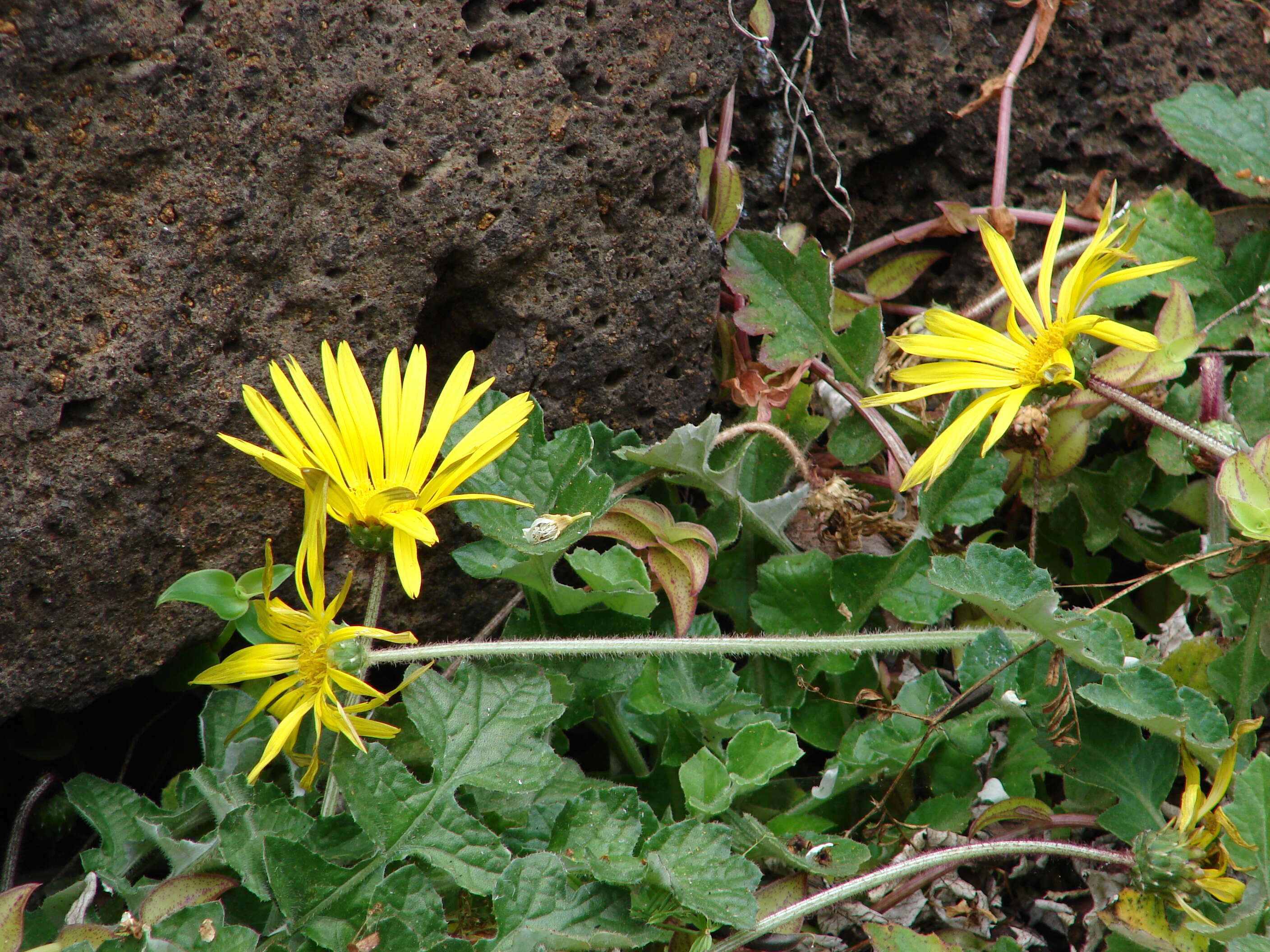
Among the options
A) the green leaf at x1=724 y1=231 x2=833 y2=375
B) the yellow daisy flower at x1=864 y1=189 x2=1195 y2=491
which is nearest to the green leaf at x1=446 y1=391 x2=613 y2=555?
the yellow daisy flower at x1=864 y1=189 x2=1195 y2=491

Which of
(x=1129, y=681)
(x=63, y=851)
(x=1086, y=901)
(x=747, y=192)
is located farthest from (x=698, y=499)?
(x=63, y=851)

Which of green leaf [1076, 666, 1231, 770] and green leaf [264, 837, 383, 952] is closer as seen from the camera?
green leaf [264, 837, 383, 952]

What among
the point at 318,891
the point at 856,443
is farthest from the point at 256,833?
the point at 856,443

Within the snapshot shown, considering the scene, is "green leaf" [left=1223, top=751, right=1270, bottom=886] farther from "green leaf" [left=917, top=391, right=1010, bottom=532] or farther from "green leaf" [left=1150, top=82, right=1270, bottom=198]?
"green leaf" [left=1150, top=82, right=1270, bottom=198]

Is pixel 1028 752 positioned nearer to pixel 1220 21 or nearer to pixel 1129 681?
pixel 1129 681

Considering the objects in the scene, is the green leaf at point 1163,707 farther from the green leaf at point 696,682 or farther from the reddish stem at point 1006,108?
the reddish stem at point 1006,108

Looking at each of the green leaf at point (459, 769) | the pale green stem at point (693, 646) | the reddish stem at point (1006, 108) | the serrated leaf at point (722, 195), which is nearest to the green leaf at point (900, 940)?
the pale green stem at point (693, 646)
